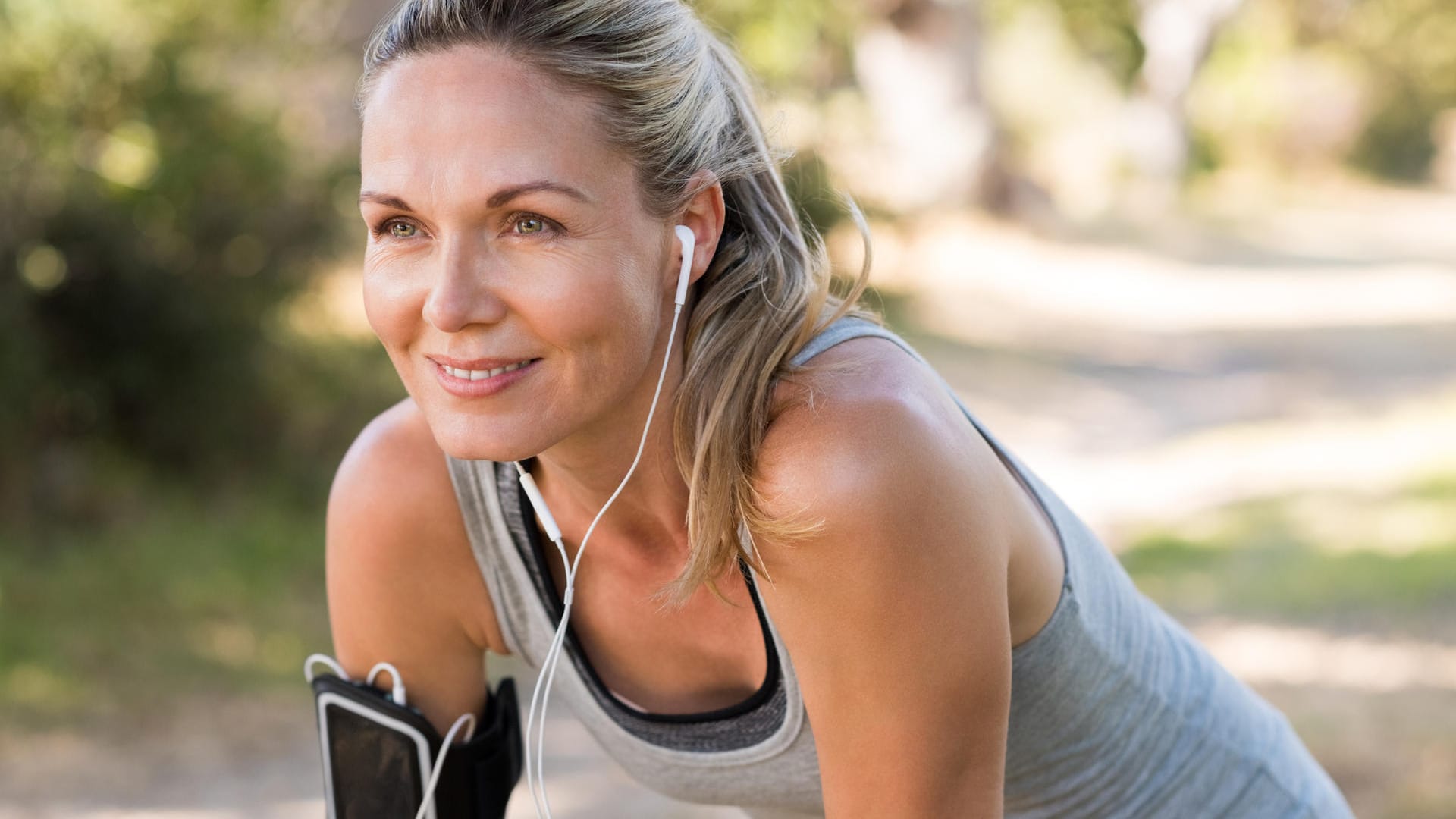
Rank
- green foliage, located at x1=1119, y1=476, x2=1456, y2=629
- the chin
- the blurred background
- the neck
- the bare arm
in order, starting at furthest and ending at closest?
green foliage, located at x1=1119, y1=476, x2=1456, y2=629, the blurred background, the neck, the chin, the bare arm

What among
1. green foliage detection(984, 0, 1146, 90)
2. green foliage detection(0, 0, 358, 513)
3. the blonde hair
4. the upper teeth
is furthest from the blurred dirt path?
green foliage detection(984, 0, 1146, 90)

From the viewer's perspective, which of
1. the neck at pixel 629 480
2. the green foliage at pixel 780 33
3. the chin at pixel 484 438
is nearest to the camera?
the chin at pixel 484 438

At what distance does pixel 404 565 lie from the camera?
1931mm

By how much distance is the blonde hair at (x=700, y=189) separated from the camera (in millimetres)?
1599

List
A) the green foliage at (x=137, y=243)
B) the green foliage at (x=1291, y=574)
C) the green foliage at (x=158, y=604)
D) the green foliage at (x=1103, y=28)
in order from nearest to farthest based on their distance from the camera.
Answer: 1. the green foliage at (x=158, y=604)
2. the green foliage at (x=137, y=243)
3. the green foliage at (x=1291, y=574)
4. the green foliage at (x=1103, y=28)

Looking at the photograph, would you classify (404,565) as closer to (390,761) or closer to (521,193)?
(390,761)

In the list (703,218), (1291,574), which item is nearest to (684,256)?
(703,218)

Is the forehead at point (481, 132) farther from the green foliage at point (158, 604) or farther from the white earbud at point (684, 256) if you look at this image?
the green foliage at point (158, 604)

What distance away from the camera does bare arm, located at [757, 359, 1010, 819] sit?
5.00ft

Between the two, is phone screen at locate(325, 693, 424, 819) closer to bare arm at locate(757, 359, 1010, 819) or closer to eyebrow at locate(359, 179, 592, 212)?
bare arm at locate(757, 359, 1010, 819)

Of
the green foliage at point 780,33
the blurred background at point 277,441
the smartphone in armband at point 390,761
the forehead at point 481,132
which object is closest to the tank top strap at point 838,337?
the forehead at point 481,132

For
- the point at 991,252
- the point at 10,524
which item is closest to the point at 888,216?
the point at 10,524

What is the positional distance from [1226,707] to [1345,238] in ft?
61.8

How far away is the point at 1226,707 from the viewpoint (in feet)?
6.52
